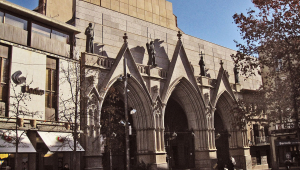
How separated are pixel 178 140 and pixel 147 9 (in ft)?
41.2

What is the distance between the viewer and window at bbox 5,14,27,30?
18.9 m

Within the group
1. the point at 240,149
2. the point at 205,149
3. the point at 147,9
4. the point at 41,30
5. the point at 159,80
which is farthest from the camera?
the point at 240,149

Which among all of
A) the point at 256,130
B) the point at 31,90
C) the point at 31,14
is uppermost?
the point at 31,14

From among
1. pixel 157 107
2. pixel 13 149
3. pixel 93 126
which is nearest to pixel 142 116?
pixel 157 107

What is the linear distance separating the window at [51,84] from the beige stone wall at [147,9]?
9248 mm

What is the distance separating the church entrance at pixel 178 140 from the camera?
101 ft

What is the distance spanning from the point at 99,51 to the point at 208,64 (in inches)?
516

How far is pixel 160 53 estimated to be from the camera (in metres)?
29.9

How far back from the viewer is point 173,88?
27594 mm

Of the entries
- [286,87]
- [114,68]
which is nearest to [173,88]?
[114,68]

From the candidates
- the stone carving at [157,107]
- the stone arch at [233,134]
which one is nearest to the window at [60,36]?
the stone carving at [157,107]

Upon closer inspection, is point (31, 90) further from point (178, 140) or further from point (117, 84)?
point (178, 140)

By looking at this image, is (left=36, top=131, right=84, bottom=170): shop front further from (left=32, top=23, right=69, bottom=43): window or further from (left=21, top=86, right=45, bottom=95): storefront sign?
(left=32, top=23, right=69, bottom=43): window

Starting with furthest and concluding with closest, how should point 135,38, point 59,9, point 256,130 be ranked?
point 256,130, point 135,38, point 59,9
